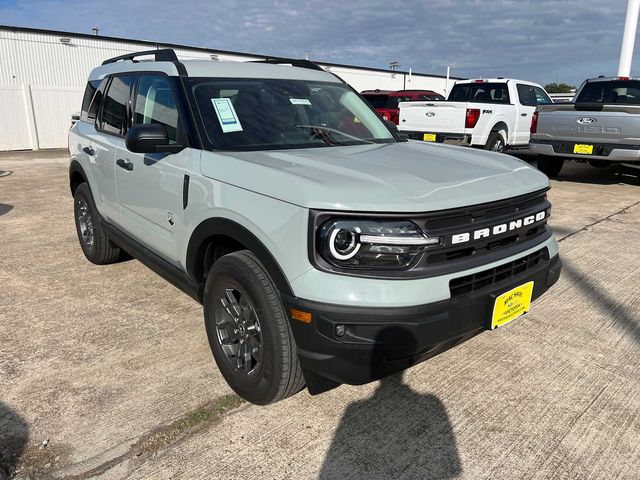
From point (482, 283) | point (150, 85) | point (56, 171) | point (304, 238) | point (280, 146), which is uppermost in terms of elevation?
point (150, 85)

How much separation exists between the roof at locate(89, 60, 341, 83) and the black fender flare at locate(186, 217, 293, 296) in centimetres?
112

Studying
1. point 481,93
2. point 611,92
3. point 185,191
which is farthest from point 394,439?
point 481,93

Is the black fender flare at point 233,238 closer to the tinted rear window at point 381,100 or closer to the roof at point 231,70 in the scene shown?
the roof at point 231,70

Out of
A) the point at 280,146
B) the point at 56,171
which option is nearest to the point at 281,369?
the point at 280,146

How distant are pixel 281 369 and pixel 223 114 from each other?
5.33 feet

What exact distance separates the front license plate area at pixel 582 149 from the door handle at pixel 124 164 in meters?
7.85

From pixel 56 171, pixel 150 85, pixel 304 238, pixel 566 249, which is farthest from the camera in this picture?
pixel 56 171

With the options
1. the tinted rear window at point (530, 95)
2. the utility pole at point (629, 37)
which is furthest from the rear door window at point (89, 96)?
the utility pole at point (629, 37)

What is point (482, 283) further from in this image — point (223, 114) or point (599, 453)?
point (223, 114)

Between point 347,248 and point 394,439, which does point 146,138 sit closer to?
point 347,248

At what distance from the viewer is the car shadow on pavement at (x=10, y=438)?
233 centimetres

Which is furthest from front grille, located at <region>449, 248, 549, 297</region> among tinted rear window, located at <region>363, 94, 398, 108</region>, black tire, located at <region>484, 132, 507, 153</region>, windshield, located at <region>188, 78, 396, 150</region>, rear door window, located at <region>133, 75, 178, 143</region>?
tinted rear window, located at <region>363, 94, 398, 108</region>

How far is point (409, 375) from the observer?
3092 millimetres

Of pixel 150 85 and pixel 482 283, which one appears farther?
pixel 150 85
